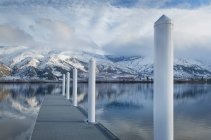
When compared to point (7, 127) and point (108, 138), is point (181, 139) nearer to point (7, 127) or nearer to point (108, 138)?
point (108, 138)

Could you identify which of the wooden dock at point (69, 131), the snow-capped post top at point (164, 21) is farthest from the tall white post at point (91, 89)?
the snow-capped post top at point (164, 21)

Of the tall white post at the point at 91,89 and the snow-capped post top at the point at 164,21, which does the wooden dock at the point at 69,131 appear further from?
the snow-capped post top at the point at 164,21

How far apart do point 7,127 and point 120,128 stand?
266 inches

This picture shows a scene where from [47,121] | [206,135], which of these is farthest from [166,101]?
[206,135]

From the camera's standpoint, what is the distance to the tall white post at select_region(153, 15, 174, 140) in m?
5.59

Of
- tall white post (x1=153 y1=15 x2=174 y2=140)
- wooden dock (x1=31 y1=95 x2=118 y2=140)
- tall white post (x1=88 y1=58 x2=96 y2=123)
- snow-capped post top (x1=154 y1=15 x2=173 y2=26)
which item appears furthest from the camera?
tall white post (x1=88 y1=58 x2=96 y2=123)

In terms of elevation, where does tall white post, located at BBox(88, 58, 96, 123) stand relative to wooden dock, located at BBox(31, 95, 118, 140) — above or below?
above

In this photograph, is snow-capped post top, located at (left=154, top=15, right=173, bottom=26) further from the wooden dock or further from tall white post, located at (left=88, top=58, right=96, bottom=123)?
tall white post, located at (left=88, top=58, right=96, bottom=123)

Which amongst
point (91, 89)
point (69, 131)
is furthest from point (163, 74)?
point (91, 89)

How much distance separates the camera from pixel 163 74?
5586mm

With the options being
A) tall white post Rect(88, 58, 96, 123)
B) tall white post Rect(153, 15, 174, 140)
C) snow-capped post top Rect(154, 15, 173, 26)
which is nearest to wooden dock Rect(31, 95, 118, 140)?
tall white post Rect(88, 58, 96, 123)

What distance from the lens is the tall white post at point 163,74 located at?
5586 millimetres

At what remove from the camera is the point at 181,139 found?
17656mm

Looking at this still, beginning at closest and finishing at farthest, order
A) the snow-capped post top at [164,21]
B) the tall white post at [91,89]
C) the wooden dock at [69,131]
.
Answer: the snow-capped post top at [164,21] → the wooden dock at [69,131] → the tall white post at [91,89]
